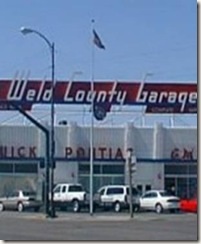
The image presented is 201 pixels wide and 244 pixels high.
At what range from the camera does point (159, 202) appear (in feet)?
182

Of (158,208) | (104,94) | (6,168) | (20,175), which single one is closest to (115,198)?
(158,208)

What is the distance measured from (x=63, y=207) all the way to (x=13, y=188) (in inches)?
477

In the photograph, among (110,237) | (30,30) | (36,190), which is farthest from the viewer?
(36,190)

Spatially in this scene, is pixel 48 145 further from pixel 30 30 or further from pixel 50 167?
pixel 30 30

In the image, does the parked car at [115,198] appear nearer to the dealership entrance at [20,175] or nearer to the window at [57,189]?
the window at [57,189]

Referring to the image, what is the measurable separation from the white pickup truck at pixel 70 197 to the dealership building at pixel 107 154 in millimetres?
10730

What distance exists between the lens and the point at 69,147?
7206 centimetres

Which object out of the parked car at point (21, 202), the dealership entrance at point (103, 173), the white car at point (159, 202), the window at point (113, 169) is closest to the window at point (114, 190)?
the white car at point (159, 202)

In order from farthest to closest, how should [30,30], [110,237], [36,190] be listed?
[36,190], [30,30], [110,237]

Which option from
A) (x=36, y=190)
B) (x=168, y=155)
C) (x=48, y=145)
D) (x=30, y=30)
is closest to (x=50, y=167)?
(x=48, y=145)

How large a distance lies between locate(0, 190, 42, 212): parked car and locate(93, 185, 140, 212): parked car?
4.10 metres

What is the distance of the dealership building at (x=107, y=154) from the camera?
7169 cm

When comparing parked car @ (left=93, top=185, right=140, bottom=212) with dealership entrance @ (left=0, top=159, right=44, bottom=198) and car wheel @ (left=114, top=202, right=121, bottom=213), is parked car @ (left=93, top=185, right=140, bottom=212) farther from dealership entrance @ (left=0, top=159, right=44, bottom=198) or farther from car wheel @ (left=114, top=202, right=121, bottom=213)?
dealership entrance @ (left=0, top=159, right=44, bottom=198)

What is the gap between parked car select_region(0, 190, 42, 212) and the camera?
6009 centimetres
